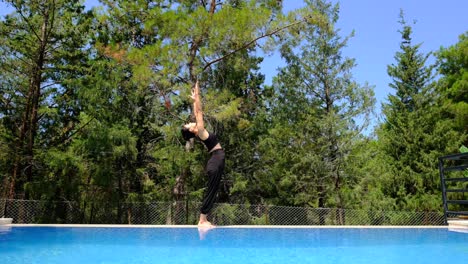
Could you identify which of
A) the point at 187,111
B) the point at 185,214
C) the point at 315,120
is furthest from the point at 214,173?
the point at 315,120

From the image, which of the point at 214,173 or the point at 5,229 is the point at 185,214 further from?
the point at 214,173

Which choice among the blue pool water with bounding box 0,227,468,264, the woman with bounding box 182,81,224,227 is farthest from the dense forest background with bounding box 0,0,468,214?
the woman with bounding box 182,81,224,227

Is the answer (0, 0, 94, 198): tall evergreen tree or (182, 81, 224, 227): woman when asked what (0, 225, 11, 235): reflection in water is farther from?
(0, 0, 94, 198): tall evergreen tree

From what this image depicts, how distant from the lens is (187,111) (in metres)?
12.7

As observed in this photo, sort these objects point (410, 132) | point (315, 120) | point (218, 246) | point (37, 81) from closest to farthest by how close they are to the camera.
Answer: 1. point (218, 246)
2. point (37, 81)
3. point (315, 120)
4. point (410, 132)

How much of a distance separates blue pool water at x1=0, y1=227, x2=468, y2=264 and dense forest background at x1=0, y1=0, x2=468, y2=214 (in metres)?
5.23

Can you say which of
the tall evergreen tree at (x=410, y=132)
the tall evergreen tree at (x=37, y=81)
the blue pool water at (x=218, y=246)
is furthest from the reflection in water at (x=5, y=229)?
the tall evergreen tree at (x=410, y=132)

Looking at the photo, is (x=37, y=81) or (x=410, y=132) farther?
(x=410, y=132)

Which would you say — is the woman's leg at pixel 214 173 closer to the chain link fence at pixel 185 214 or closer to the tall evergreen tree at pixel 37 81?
the chain link fence at pixel 185 214

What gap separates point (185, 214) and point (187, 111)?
335cm

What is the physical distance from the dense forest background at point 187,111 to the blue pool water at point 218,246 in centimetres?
523

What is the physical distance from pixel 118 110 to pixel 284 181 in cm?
635

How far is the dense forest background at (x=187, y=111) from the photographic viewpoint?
11867 mm

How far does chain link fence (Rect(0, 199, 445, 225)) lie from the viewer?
11.4 m
